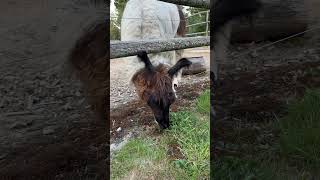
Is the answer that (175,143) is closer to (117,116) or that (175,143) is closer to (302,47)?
(117,116)

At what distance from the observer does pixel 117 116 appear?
1712mm

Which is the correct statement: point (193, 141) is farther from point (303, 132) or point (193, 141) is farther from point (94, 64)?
point (94, 64)

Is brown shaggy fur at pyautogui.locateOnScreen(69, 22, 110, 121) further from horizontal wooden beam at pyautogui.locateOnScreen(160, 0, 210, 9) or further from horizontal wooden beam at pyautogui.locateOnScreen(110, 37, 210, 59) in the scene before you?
horizontal wooden beam at pyautogui.locateOnScreen(160, 0, 210, 9)

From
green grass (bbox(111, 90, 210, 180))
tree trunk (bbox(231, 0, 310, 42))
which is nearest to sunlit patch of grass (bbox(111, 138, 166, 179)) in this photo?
green grass (bbox(111, 90, 210, 180))

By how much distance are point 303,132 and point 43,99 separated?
0.72 m

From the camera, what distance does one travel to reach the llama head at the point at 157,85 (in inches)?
73.0

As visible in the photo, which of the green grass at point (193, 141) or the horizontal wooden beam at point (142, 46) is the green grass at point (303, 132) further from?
the horizontal wooden beam at point (142, 46)

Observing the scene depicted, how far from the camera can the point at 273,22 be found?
112 centimetres

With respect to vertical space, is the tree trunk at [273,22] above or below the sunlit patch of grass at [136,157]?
above

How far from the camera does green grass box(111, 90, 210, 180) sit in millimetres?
1119

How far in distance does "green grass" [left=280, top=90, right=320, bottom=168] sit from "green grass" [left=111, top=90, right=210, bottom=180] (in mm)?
259

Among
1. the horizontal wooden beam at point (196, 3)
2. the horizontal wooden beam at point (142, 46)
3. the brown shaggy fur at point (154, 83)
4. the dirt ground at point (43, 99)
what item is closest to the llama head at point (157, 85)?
the brown shaggy fur at point (154, 83)

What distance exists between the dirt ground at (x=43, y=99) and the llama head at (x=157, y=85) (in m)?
0.88

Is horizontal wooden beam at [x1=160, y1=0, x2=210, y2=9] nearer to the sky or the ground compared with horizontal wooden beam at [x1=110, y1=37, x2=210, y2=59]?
nearer to the sky
